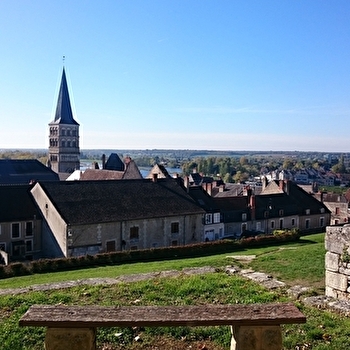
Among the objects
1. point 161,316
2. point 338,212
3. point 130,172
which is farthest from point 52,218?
point 338,212

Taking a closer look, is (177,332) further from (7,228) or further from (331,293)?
(7,228)

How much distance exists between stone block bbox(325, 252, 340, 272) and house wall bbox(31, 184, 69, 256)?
20818 millimetres

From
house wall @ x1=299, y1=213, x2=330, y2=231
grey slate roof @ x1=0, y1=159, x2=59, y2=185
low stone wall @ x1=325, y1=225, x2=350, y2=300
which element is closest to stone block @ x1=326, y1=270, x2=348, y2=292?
low stone wall @ x1=325, y1=225, x2=350, y2=300

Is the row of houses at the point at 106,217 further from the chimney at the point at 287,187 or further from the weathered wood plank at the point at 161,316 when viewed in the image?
the weathered wood plank at the point at 161,316

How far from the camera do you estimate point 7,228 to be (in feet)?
97.3

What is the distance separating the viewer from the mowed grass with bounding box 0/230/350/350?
661cm

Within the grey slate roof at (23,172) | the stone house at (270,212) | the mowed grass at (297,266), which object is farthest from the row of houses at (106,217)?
the grey slate roof at (23,172)

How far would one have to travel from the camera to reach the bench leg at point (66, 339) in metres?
4.34

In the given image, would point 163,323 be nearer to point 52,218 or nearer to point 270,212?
point 52,218

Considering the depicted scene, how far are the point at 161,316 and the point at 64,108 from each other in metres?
79.6

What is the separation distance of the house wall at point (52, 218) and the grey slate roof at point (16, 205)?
0.60m

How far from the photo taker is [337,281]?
30.5 feet

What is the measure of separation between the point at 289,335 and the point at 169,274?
5.30 metres

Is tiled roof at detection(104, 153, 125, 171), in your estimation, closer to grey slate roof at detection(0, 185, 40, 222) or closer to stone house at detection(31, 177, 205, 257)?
stone house at detection(31, 177, 205, 257)
